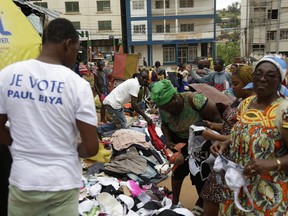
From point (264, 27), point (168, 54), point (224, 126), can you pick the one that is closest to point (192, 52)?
point (168, 54)

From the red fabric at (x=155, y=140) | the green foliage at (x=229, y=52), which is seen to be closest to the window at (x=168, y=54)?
the green foliage at (x=229, y=52)

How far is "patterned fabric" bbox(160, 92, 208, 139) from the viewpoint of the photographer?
298 cm

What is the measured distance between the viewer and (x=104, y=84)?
8500 millimetres

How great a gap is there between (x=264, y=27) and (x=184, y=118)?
3305 cm

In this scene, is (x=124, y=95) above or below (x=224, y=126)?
below

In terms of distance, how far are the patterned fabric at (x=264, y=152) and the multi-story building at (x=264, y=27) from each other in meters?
30.9

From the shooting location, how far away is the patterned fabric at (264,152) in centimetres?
174

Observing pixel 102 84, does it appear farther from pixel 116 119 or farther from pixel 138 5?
pixel 138 5

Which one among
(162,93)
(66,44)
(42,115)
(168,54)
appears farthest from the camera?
(168,54)

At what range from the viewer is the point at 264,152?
5.77 ft

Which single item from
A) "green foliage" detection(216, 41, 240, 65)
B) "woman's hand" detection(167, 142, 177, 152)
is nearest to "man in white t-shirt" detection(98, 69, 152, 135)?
"woman's hand" detection(167, 142, 177, 152)

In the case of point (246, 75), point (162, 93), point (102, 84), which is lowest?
point (102, 84)

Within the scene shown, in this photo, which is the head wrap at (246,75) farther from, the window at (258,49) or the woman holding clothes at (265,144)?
the window at (258,49)

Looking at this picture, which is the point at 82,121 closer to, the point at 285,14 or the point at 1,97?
the point at 1,97
